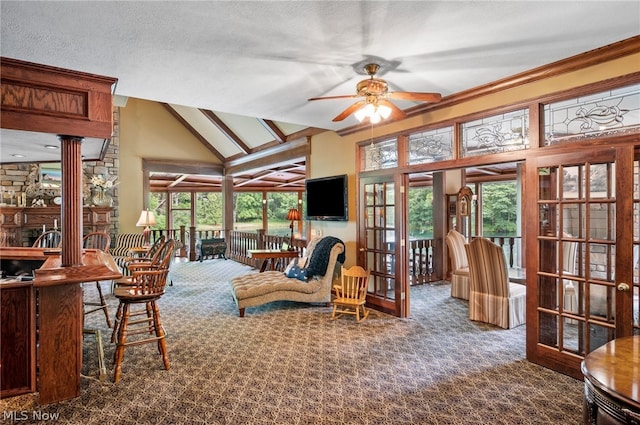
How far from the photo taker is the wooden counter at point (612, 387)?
4.05 ft

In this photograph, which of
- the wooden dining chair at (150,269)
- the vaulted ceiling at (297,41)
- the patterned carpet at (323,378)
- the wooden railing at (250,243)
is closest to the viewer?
the vaulted ceiling at (297,41)

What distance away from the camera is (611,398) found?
128cm

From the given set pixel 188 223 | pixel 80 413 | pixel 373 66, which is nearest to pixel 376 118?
pixel 373 66

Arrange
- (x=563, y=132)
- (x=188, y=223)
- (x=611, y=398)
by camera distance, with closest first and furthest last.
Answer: (x=611, y=398)
(x=563, y=132)
(x=188, y=223)

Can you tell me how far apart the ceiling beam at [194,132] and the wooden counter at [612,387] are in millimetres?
9825

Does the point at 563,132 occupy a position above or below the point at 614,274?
above

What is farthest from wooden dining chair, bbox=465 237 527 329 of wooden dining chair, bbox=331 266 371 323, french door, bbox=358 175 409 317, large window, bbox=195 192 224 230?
large window, bbox=195 192 224 230

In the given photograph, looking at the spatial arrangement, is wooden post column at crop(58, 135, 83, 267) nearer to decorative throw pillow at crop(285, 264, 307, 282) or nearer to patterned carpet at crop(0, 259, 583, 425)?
patterned carpet at crop(0, 259, 583, 425)

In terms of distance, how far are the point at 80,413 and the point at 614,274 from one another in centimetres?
422

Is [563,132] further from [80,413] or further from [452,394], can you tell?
[80,413]

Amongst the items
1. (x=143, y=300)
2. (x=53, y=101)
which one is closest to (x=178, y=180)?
(x=53, y=101)

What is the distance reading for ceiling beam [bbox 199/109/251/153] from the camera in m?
8.19

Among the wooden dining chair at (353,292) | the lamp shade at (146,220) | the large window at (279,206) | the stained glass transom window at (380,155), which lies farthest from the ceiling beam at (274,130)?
the large window at (279,206)

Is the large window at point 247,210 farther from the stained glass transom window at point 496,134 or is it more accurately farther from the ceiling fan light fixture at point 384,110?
the ceiling fan light fixture at point 384,110
